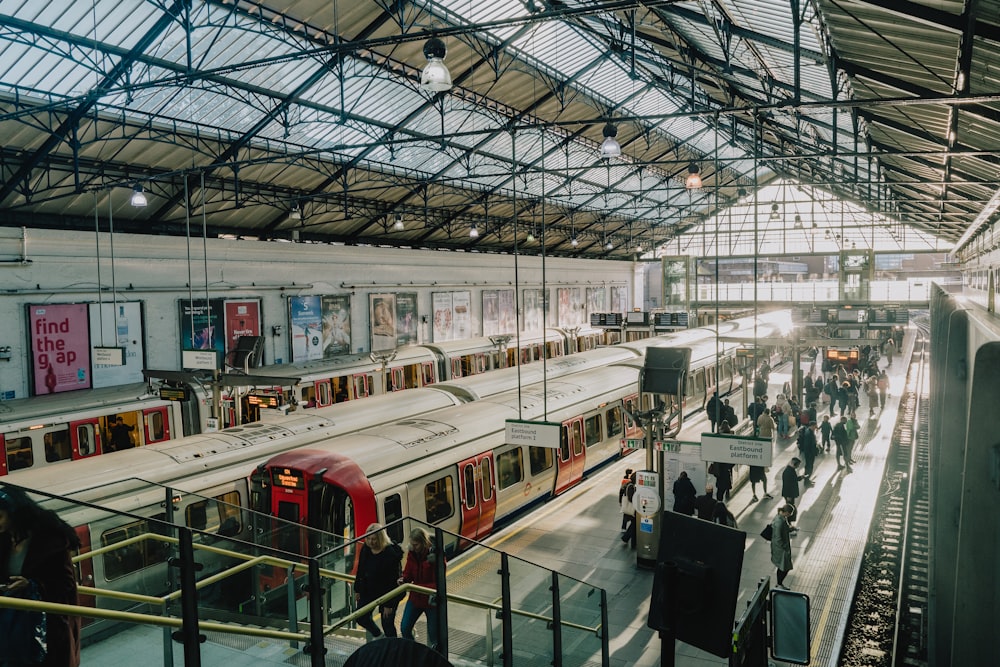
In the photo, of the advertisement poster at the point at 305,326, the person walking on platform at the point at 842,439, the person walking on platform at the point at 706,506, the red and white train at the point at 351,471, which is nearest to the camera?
the red and white train at the point at 351,471

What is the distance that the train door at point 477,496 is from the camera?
12.7 m

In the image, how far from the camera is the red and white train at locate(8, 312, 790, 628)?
8.88 m

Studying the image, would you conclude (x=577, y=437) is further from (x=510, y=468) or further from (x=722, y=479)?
(x=722, y=479)

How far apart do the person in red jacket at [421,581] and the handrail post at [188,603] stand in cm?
230

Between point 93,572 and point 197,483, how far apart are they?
5.72 metres

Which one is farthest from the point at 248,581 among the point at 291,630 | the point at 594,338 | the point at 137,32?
the point at 594,338

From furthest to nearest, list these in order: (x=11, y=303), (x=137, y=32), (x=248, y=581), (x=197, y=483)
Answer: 1. (x=11, y=303)
2. (x=137, y=32)
3. (x=197, y=483)
4. (x=248, y=581)

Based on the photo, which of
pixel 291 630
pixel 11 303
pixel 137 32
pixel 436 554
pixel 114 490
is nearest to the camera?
pixel 291 630

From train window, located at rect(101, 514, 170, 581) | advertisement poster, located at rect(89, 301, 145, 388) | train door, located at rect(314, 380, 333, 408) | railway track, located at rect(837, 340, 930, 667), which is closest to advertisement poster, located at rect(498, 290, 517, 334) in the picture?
advertisement poster, located at rect(89, 301, 145, 388)

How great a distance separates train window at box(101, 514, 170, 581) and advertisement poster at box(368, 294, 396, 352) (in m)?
27.9

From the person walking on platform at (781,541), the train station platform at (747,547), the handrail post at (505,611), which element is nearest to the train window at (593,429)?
the train station platform at (747,547)

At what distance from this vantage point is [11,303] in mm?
20172

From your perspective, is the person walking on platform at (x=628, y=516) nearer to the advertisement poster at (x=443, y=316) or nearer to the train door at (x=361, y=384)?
the train door at (x=361, y=384)

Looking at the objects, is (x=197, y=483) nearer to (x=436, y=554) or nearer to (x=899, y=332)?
(x=436, y=554)
